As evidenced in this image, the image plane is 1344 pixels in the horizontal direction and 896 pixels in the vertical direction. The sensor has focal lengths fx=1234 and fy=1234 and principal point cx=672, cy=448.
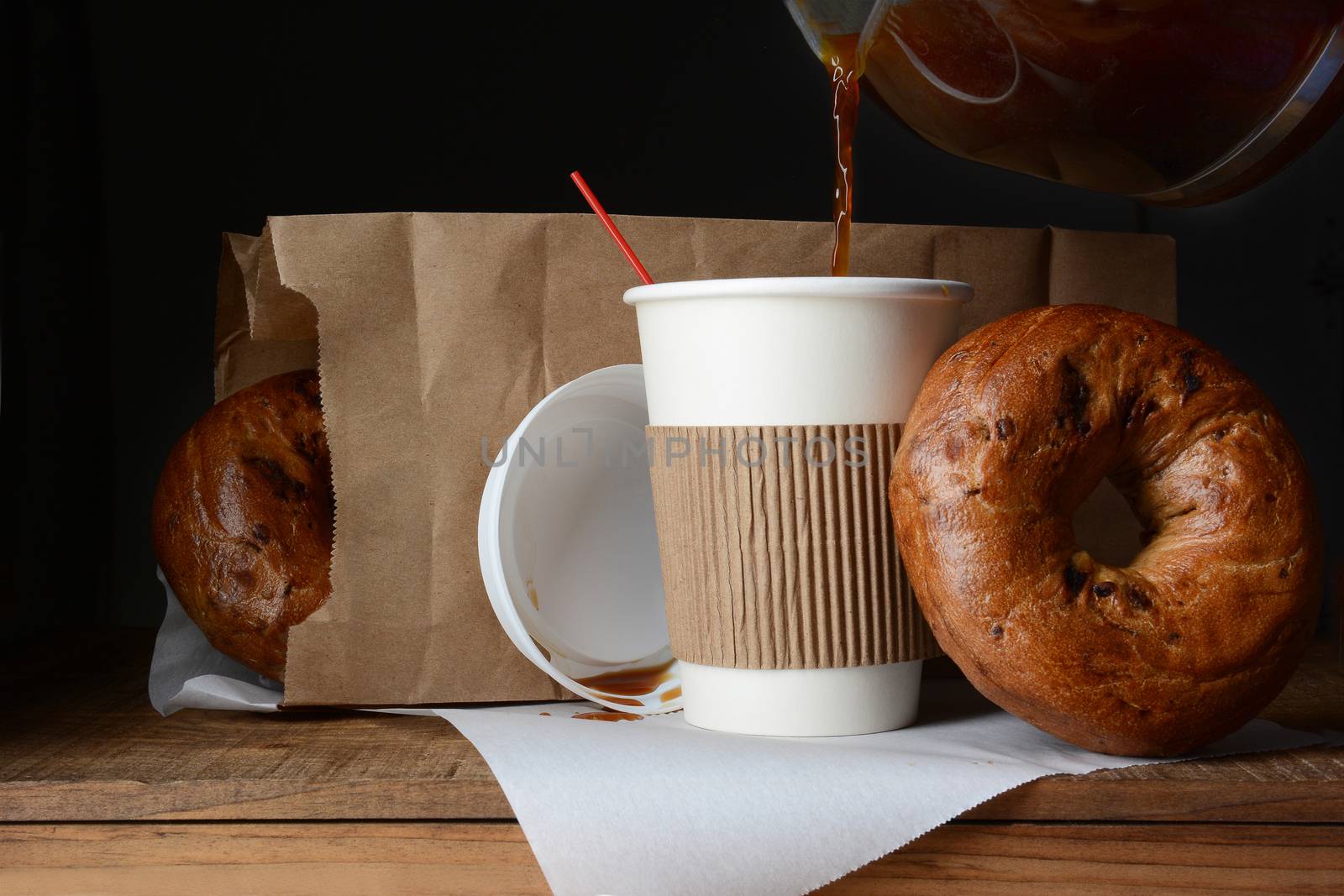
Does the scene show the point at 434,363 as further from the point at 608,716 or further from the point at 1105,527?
the point at 1105,527

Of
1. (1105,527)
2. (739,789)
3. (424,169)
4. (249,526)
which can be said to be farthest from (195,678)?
(1105,527)

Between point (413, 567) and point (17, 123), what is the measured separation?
62cm

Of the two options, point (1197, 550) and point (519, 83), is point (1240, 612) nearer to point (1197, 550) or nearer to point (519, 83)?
point (1197, 550)

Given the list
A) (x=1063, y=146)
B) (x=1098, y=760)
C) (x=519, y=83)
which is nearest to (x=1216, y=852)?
(x=1098, y=760)

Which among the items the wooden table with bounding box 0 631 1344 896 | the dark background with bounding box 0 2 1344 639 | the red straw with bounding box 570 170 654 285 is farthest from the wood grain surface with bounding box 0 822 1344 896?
the dark background with bounding box 0 2 1344 639

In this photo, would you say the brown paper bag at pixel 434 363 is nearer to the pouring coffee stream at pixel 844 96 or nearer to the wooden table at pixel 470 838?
the pouring coffee stream at pixel 844 96

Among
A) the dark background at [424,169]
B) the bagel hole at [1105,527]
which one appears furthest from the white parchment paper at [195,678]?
the bagel hole at [1105,527]

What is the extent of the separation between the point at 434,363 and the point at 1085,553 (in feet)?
1.66

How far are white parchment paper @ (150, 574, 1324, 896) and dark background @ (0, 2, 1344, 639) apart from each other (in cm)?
61

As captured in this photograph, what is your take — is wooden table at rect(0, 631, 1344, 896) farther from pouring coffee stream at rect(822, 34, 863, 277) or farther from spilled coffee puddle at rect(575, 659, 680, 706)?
pouring coffee stream at rect(822, 34, 863, 277)

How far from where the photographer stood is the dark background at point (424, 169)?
128 centimetres

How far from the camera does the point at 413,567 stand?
0.96 metres

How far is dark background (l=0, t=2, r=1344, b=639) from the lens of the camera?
1.28 m

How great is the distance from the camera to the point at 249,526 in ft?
3.13
